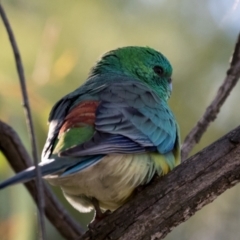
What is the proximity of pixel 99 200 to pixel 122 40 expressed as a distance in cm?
206

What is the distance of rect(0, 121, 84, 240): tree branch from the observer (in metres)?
3.50

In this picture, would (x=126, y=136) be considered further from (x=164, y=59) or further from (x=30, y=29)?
(x=30, y=29)

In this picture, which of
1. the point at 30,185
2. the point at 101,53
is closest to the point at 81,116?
the point at 30,185

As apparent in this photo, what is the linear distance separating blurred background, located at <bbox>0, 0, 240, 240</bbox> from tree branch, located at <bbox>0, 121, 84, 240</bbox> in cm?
15

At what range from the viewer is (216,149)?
2.87 m

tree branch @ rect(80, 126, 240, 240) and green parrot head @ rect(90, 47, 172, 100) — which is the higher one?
green parrot head @ rect(90, 47, 172, 100)

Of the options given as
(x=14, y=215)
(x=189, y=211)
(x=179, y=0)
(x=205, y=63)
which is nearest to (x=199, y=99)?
(x=205, y=63)

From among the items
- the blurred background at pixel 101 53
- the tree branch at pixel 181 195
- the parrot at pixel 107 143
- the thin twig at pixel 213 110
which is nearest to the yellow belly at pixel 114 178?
the parrot at pixel 107 143

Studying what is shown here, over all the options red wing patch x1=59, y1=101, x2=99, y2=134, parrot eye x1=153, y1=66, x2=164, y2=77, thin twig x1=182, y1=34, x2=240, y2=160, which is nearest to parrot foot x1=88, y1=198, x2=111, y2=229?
red wing patch x1=59, y1=101, x2=99, y2=134

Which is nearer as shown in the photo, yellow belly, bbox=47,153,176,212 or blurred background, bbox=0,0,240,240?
yellow belly, bbox=47,153,176,212

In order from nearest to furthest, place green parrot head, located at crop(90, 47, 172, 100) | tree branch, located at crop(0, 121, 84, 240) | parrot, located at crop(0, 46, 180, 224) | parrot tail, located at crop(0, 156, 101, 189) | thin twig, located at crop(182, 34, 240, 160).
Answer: parrot tail, located at crop(0, 156, 101, 189) → parrot, located at crop(0, 46, 180, 224) → tree branch, located at crop(0, 121, 84, 240) → thin twig, located at crop(182, 34, 240, 160) → green parrot head, located at crop(90, 47, 172, 100)

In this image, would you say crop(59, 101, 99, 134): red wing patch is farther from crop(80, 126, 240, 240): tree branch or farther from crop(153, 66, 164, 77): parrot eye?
crop(153, 66, 164, 77): parrot eye

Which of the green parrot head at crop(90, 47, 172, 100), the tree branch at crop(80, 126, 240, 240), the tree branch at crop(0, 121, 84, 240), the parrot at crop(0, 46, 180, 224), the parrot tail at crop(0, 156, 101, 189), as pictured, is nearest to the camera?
the parrot tail at crop(0, 156, 101, 189)

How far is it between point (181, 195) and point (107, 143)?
0.43 metres
